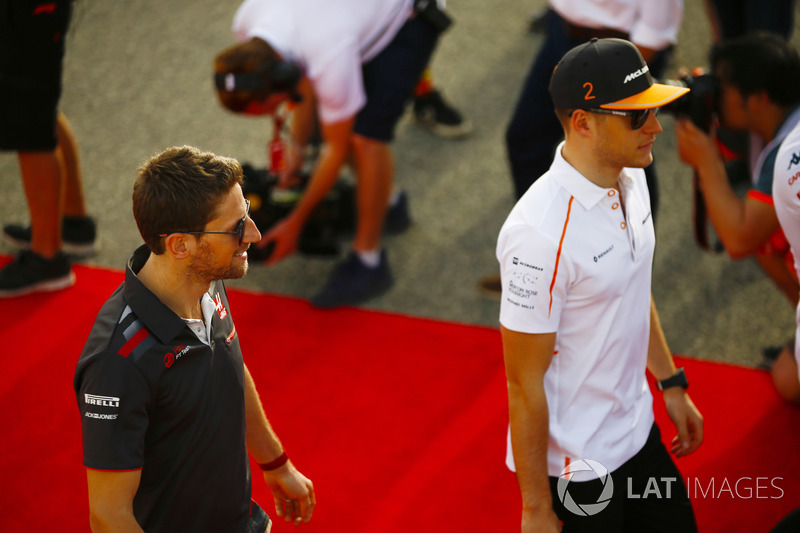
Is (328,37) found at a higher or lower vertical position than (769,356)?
higher

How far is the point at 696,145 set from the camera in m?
3.12

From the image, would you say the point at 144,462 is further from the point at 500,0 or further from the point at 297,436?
the point at 500,0

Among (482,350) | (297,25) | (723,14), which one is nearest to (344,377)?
(482,350)

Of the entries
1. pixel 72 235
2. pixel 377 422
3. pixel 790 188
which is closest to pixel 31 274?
pixel 72 235

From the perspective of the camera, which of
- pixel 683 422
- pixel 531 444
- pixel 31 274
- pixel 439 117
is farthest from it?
pixel 439 117

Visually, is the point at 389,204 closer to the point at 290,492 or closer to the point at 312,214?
the point at 312,214

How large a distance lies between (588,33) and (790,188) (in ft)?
4.40

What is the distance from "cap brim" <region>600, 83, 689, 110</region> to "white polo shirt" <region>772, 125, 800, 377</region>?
515mm

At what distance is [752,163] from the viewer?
11.7ft

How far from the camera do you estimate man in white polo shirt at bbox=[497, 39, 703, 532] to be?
1.84 metres

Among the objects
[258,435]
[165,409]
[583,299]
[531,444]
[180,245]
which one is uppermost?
[180,245]

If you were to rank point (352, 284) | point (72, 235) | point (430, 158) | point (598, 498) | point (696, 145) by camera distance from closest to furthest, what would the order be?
point (598, 498) < point (696, 145) < point (352, 284) < point (72, 235) < point (430, 158)

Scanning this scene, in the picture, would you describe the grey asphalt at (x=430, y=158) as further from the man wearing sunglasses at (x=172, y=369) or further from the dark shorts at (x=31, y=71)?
the man wearing sunglasses at (x=172, y=369)

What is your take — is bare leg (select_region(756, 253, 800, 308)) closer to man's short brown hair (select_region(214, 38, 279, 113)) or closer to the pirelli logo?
man's short brown hair (select_region(214, 38, 279, 113))
